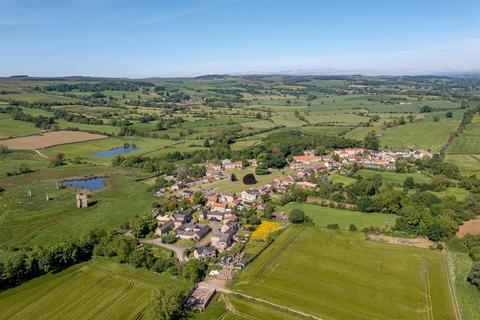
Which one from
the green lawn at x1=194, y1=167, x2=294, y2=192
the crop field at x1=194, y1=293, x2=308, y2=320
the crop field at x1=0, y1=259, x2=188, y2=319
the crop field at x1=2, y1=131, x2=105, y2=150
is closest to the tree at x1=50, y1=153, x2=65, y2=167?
the crop field at x1=2, y1=131, x2=105, y2=150

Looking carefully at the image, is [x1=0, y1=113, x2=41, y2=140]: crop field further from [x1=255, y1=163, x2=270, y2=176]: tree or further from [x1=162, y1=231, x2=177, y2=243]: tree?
[x1=162, y1=231, x2=177, y2=243]: tree

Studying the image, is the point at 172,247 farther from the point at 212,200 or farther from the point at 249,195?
the point at 249,195

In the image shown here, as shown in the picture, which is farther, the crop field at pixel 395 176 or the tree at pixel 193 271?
the crop field at pixel 395 176

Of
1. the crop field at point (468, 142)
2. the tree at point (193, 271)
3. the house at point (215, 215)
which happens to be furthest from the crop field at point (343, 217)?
the crop field at point (468, 142)

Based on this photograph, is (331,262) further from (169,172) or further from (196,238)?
(169,172)

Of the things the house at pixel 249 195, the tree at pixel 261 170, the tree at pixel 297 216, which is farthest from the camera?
the tree at pixel 261 170

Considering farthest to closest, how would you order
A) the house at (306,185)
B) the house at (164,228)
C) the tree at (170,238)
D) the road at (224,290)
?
the house at (306,185) → the house at (164,228) → the tree at (170,238) → the road at (224,290)

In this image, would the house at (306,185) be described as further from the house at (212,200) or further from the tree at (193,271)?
the tree at (193,271)
